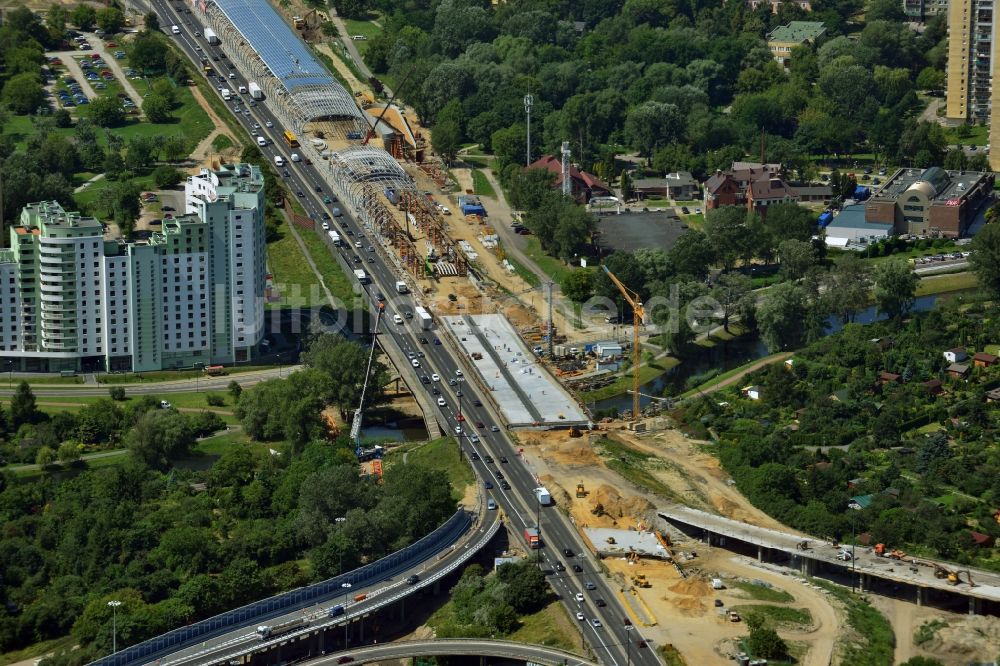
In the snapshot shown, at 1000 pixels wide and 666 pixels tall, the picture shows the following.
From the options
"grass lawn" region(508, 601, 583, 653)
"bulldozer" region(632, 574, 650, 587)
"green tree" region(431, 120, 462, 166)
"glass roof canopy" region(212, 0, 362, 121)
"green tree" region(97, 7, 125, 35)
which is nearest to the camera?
"grass lawn" region(508, 601, 583, 653)

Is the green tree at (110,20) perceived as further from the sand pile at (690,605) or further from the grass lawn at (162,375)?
the sand pile at (690,605)

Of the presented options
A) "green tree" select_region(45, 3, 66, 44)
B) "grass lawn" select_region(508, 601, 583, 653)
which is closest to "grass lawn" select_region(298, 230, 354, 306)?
"green tree" select_region(45, 3, 66, 44)

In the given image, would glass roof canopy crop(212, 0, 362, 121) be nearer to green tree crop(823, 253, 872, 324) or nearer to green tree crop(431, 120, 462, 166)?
green tree crop(431, 120, 462, 166)

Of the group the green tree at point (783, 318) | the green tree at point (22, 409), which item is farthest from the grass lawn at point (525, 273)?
the green tree at point (22, 409)

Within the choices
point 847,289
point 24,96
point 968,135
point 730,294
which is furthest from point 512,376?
point 968,135

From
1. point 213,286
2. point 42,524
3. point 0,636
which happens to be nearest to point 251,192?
point 213,286

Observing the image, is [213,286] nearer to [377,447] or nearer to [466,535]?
[377,447]
